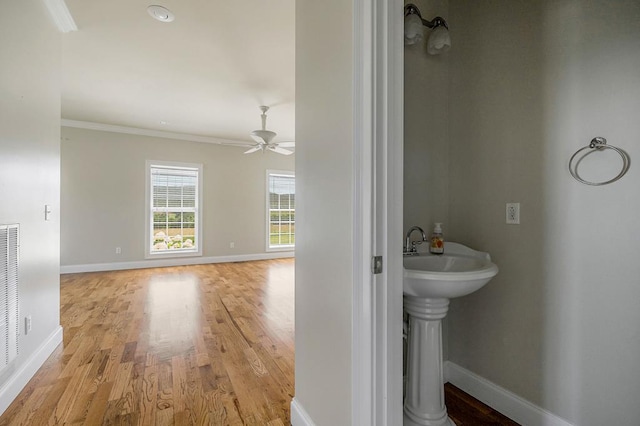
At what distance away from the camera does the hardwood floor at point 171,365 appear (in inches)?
63.1

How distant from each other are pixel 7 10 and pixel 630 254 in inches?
135

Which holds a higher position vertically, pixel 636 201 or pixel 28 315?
pixel 636 201

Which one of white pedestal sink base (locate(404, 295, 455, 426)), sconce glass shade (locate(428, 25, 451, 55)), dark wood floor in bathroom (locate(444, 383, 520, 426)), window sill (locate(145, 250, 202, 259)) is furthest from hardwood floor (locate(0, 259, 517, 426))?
sconce glass shade (locate(428, 25, 451, 55))

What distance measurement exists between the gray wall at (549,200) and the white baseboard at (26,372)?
2502 mm

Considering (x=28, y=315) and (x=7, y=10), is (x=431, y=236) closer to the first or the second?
(x=28, y=315)

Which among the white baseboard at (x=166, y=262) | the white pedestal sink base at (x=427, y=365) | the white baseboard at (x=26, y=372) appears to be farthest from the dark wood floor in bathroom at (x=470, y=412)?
the white baseboard at (x=166, y=262)

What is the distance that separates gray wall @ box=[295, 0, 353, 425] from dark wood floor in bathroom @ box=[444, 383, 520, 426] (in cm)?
85

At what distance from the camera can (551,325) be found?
1440 mm

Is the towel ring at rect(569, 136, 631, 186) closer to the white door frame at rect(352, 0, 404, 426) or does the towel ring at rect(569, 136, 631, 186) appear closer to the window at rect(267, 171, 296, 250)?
the white door frame at rect(352, 0, 404, 426)

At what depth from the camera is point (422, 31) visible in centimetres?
161

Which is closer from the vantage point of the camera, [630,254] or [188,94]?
[630,254]

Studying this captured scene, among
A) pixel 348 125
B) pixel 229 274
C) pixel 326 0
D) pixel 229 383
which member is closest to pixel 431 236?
pixel 348 125

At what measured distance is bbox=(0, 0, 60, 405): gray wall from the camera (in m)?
1.70

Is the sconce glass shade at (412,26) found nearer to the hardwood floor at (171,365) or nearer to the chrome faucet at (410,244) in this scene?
the chrome faucet at (410,244)
